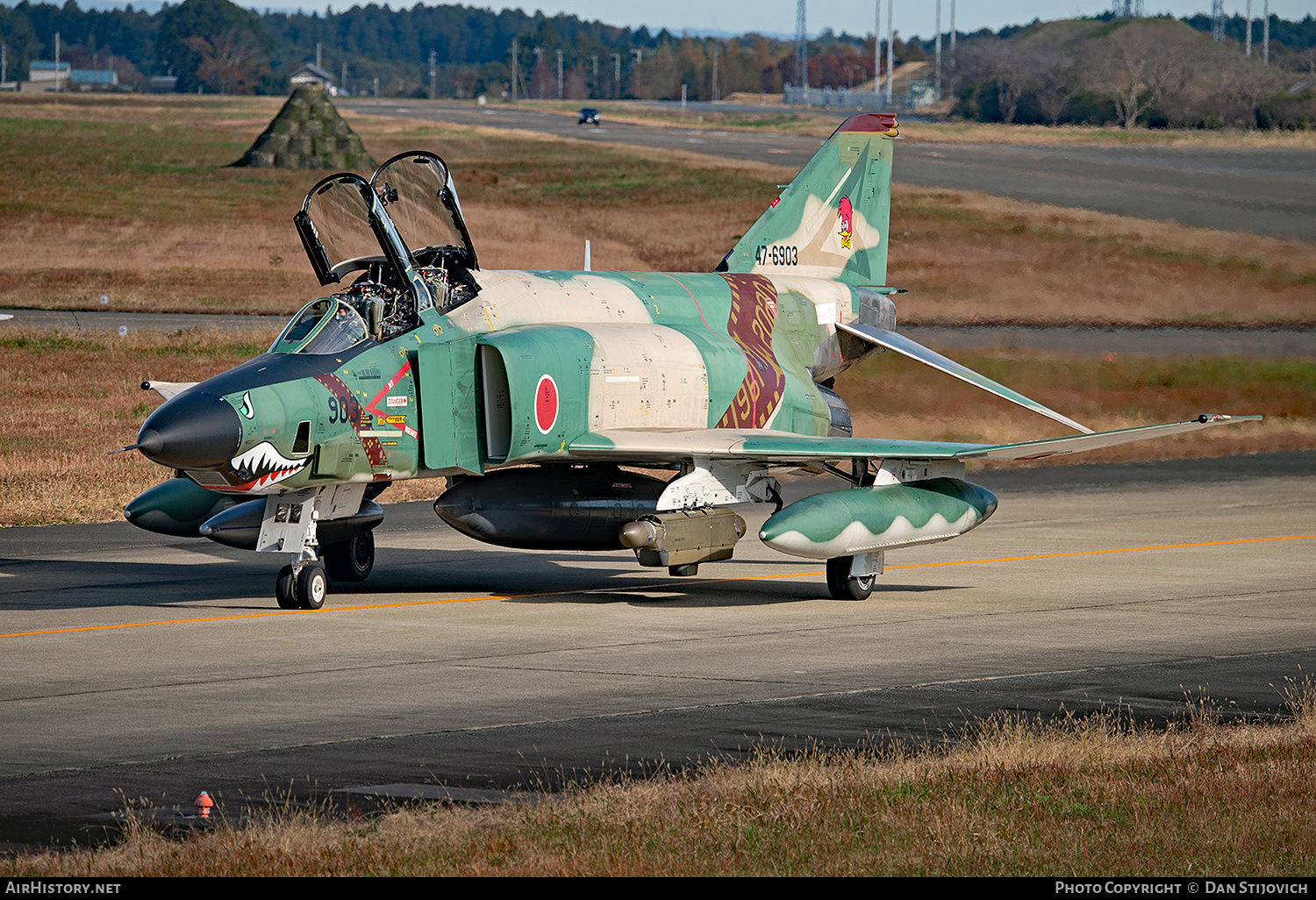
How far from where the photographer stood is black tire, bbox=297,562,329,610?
1630 cm

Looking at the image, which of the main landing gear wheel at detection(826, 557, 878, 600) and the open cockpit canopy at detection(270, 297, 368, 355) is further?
the main landing gear wheel at detection(826, 557, 878, 600)

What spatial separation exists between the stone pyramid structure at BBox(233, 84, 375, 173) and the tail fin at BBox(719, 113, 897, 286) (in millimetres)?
67139

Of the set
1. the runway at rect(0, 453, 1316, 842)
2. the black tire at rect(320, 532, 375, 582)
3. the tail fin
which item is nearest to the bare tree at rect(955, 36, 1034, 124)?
the runway at rect(0, 453, 1316, 842)

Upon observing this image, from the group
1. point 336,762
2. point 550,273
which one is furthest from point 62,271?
point 336,762

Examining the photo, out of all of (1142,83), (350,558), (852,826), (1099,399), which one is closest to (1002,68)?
(1142,83)

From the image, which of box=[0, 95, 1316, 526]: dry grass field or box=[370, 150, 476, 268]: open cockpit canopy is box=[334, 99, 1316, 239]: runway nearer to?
box=[0, 95, 1316, 526]: dry grass field

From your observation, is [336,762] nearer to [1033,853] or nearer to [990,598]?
[1033,853]

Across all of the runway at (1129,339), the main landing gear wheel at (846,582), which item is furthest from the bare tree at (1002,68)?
the main landing gear wheel at (846,582)

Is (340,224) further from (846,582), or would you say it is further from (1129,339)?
(1129,339)

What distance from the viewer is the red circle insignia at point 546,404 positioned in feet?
54.5

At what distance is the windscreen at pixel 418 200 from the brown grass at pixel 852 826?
8337mm

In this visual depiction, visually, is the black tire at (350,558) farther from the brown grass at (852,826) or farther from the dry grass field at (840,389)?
the brown grass at (852,826)

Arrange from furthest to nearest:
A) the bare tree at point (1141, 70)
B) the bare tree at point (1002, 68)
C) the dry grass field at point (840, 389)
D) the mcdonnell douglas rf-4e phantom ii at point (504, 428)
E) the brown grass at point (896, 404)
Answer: the bare tree at point (1002, 68) → the bare tree at point (1141, 70) → the brown grass at point (896, 404) → the mcdonnell douglas rf-4e phantom ii at point (504, 428) → the dry grass field at point (840, 389)

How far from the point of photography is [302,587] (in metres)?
16.3
